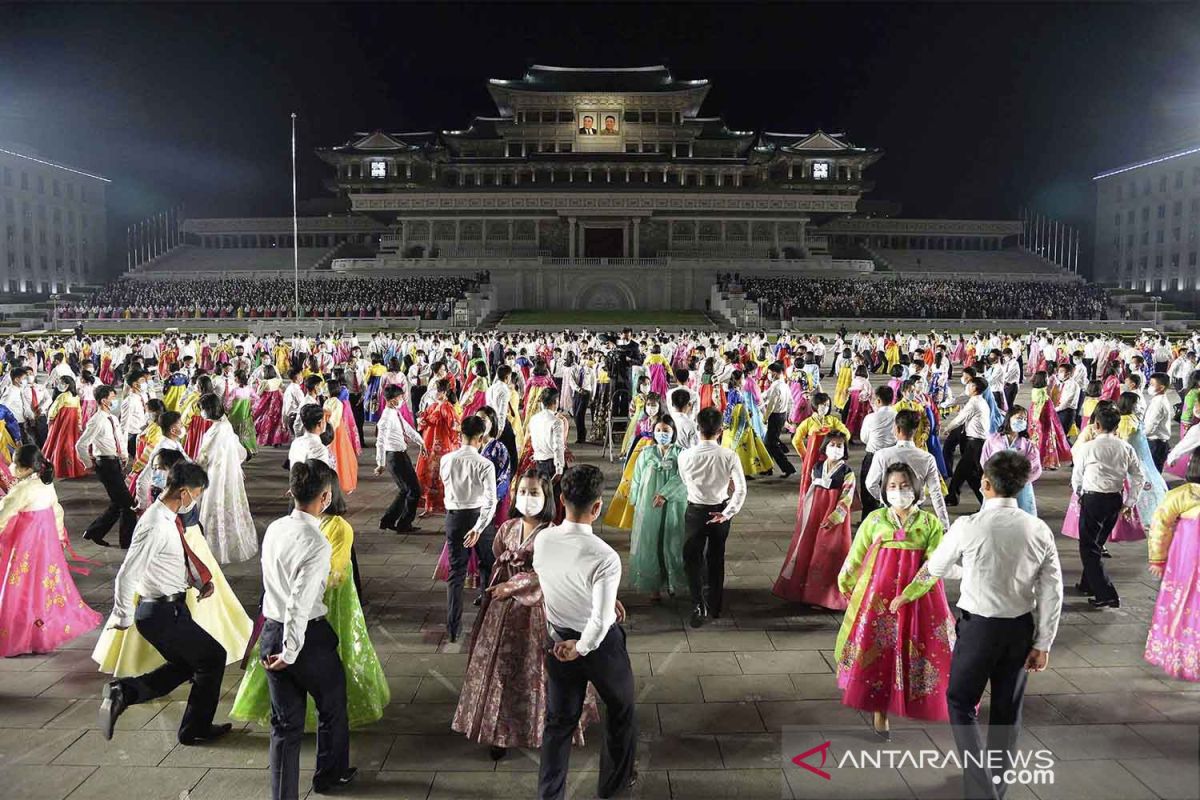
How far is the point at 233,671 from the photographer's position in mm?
5484

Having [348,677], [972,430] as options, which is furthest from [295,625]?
[972,430]

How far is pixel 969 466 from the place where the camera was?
9.65 meters

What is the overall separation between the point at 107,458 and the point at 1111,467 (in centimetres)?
905

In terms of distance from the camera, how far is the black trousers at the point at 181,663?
4.20m

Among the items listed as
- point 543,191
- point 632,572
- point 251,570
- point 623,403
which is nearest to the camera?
point 632,572

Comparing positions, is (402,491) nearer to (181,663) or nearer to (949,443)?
(181,663)

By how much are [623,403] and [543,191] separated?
39.3 meters

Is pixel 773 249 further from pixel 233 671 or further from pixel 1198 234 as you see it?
pixel 233 671

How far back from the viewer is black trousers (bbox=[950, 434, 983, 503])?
31.1 feet

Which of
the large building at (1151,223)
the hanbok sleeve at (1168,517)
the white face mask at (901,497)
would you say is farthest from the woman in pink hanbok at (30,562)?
the large building at (1151,223)

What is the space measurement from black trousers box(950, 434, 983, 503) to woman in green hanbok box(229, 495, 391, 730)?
7.35m

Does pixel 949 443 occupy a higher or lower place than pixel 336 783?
higher

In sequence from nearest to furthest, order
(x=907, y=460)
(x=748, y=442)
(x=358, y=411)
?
(x=907, y=460)
(x=748, y=442)
(x=358, y=411)

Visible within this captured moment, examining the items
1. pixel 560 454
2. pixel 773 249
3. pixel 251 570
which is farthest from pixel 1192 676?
pixel 773 249
